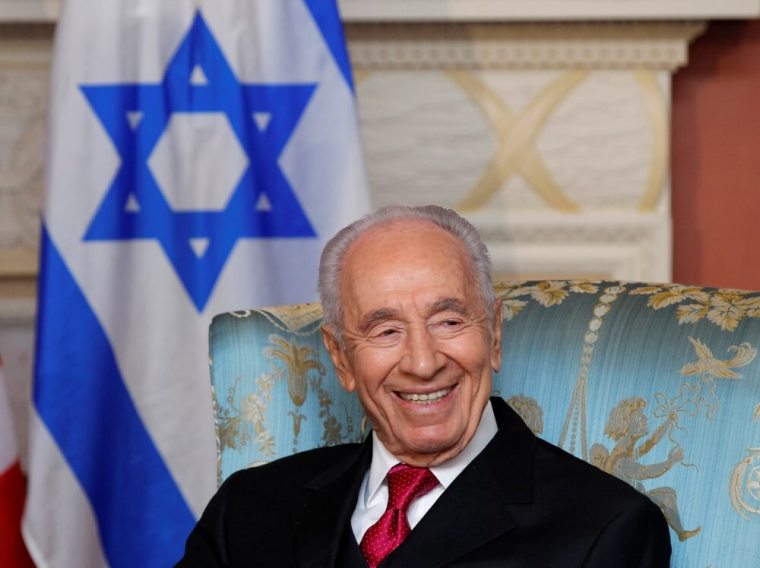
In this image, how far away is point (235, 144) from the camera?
99.0 inches

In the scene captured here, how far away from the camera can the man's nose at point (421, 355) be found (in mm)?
1589

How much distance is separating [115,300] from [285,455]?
2.55 feet

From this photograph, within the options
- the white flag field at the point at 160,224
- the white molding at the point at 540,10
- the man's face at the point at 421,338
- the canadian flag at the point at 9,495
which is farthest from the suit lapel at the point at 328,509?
the white molding at the point at 540,10

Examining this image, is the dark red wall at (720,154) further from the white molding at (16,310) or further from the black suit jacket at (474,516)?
the white molding at (16,310)

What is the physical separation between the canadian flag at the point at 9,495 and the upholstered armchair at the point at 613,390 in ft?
2.50

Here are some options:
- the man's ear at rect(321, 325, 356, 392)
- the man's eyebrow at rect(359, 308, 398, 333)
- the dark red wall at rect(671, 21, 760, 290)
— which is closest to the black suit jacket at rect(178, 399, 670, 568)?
the man's ear at rect(321, 325, 356, 392)

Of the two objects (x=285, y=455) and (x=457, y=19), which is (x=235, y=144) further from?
(x=285, y=455)

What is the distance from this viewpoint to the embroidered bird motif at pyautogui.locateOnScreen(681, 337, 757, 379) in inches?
60.7

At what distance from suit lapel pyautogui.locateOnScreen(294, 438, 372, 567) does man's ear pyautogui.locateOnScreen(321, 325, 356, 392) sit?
0.10m

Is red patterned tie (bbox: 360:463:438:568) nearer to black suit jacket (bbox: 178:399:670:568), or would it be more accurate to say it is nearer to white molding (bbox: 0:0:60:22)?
black suit jacket (bbox: 178:399:670:568)

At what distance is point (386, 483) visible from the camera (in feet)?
5.59

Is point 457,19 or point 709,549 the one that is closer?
point 709,549

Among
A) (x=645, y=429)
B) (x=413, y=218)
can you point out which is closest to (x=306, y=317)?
(x=413, y=218)

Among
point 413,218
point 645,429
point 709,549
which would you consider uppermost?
point 413,218
